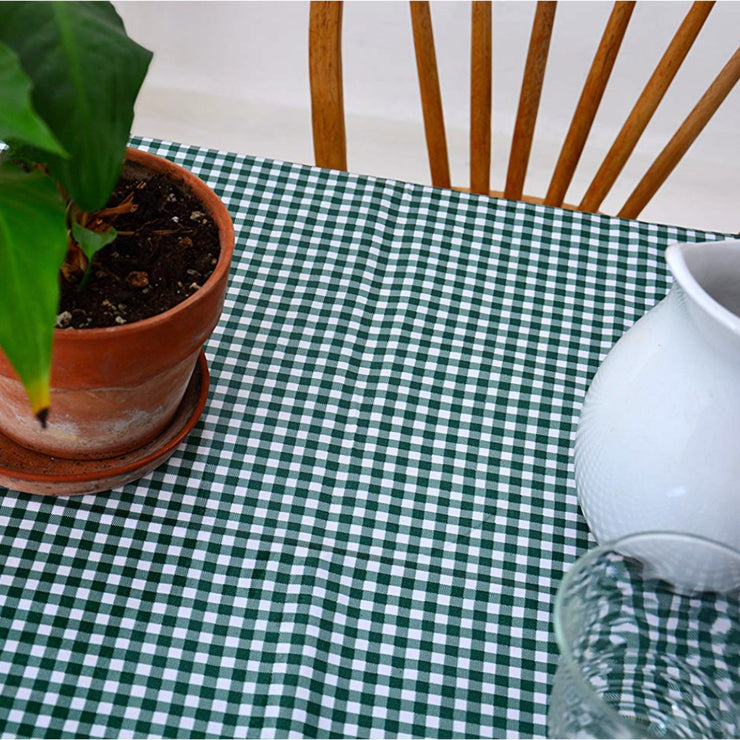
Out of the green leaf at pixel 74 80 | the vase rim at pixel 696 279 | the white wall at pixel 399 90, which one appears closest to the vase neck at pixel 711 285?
the vase rim at pixel 696 279

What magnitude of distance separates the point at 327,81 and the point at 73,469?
48 centimetres

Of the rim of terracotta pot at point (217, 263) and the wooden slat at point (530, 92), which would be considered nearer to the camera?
the rim of terracotta pot at point (217, 263)

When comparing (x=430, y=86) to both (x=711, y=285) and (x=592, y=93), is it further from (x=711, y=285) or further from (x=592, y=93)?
(x=711, y=285)

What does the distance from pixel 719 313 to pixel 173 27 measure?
1.76 metres

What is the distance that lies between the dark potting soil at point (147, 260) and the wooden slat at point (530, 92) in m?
0.46

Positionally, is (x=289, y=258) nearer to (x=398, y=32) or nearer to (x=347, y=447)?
(x=347, y=447)

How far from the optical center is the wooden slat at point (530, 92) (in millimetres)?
916

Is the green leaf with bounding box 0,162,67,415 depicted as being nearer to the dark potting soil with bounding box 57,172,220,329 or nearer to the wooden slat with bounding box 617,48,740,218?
the dark potting soil with bounding box 57,172,220,329

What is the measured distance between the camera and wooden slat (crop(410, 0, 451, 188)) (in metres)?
0.92

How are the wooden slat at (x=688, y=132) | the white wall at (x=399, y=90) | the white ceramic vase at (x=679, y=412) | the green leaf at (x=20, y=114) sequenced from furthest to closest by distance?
the white wall at (x=399, y=90) → the wooden slat at (x=688, y=132) → the white ceramic vase at (x=679, y=412) → the green leaf at (x=20, y=114)

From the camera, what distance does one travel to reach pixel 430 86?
3.12 ft

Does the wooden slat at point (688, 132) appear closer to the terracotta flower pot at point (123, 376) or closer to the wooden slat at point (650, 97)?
the wooden slat at point (650, 97)

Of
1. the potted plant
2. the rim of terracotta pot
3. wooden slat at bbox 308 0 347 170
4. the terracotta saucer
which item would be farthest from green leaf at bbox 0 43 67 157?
wooden slat at bbox 308 0 347 170

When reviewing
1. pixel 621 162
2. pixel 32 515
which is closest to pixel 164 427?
pixel 32 515
